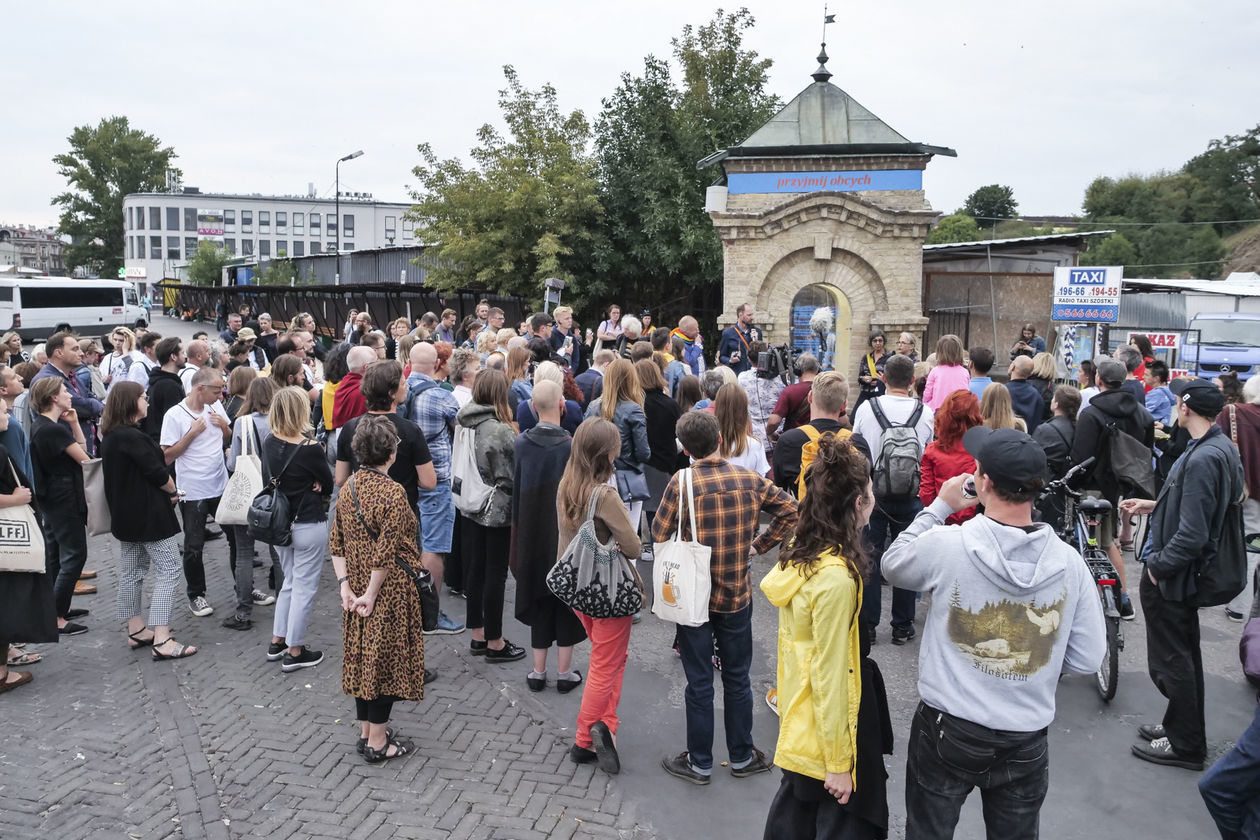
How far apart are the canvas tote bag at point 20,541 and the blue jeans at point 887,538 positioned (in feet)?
18.4

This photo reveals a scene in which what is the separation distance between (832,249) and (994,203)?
7562 cm

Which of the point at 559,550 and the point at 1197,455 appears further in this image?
the point at 559,550

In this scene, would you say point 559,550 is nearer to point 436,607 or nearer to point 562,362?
point 436,607

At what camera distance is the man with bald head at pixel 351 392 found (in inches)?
282

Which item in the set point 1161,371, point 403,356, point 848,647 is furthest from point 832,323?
point 848,647

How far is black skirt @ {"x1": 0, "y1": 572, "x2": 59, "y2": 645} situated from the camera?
5.65m

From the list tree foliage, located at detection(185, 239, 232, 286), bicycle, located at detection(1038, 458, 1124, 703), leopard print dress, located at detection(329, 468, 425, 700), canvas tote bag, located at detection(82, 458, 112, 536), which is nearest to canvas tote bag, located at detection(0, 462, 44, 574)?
canvas tote bag, located at detection(82, 458, 112, 536)

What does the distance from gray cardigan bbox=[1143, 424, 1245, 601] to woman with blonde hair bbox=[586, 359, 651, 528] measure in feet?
11.2

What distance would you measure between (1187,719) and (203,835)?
536 centimetres

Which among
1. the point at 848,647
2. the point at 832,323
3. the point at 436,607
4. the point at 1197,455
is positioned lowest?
the point at 436,607

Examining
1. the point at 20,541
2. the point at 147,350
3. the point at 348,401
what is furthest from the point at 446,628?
the point at 147,350

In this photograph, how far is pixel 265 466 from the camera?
6223mm

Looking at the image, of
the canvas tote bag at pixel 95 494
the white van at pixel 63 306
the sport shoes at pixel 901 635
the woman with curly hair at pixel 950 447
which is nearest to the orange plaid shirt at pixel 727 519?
the woman with curly hair at pixel 950 447

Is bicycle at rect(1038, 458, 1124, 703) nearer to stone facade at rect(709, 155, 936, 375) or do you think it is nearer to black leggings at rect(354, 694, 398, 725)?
black leggings at rect(354, 694, 398, 725)
